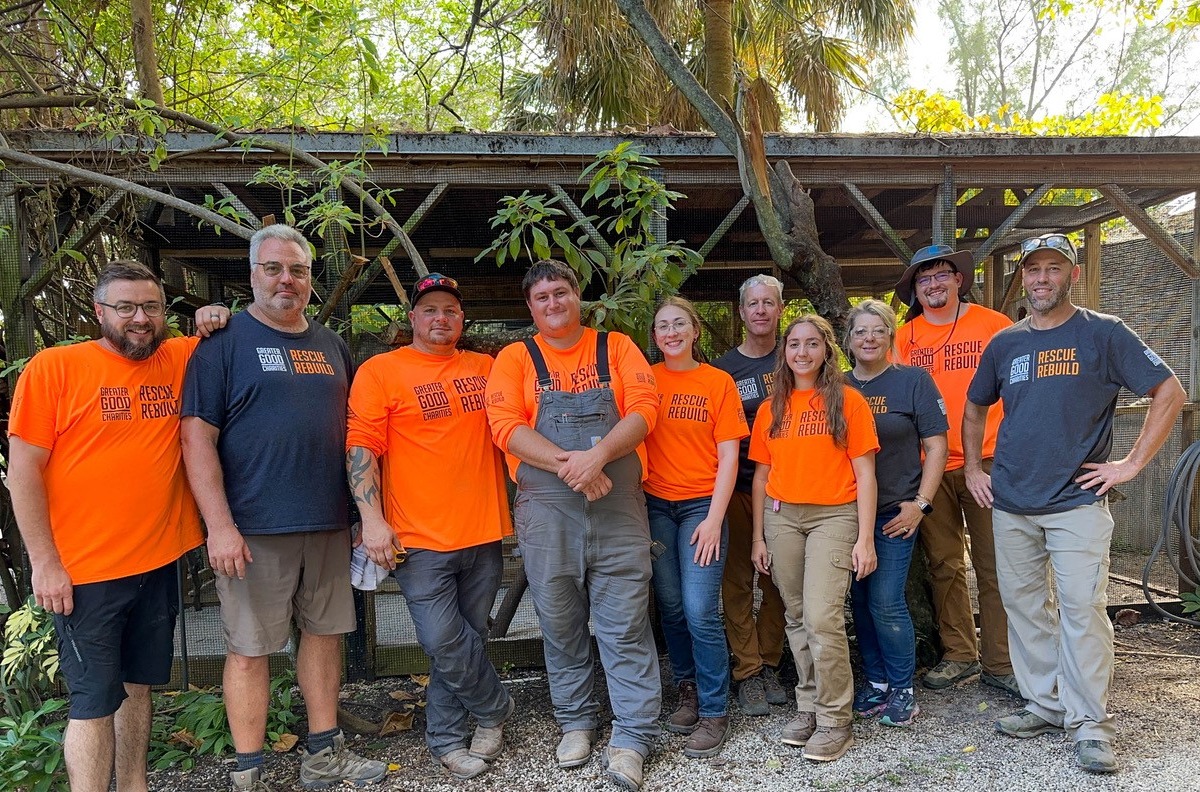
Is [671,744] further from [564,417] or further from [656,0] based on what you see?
[656,0]

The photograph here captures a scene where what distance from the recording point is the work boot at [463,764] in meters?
3.09

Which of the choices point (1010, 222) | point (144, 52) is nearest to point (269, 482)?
point (144, 52)

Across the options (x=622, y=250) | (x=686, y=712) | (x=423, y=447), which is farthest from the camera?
(x=622, y=250)

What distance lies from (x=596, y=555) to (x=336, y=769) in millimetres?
1356

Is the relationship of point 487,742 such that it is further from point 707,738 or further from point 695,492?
point 695,492

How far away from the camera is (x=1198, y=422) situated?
4793 millimetres

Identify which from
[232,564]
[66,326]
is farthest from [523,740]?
[66,326]

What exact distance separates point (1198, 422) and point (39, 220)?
6773 mm

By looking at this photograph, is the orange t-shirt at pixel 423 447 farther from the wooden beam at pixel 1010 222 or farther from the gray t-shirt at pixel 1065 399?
the wooden beam at pixel 1010 222

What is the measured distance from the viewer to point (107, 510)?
8.61 feet

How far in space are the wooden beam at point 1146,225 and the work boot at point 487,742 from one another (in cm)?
456

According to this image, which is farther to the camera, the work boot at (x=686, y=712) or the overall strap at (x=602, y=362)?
the work boot at (x=686, y=712)

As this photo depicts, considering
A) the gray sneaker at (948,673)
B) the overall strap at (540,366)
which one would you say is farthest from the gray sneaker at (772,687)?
the overall strap at (540,366)

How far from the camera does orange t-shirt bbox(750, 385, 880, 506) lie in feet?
10.1
